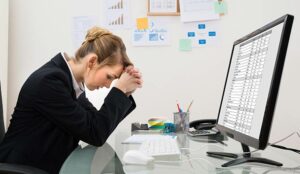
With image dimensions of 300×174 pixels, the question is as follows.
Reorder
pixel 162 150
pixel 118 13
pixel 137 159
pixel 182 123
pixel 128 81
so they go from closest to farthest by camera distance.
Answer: pixel 137 159 < pixel 162 150 < pixel 128 81 < pixel 182 123 < pixel 118 13

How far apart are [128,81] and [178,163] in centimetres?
44

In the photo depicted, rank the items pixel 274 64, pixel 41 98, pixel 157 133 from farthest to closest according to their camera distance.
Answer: pixel 157 133, pixel 41 98, pixel 274 64

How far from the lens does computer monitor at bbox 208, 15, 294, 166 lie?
2.37 feet

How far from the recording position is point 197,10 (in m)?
2.00

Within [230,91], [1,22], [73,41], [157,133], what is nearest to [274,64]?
[230,91]

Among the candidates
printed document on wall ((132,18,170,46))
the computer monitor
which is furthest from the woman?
printed document on wall ((132,18,170,46))

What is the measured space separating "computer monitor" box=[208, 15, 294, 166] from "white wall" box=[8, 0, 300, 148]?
88 cm

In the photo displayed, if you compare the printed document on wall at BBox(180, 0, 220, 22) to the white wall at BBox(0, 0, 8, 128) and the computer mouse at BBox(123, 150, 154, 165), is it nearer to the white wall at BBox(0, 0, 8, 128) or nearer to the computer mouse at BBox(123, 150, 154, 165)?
the white wall at BBox(0, 0, 8, 128)

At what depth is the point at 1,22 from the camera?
1.90 meters

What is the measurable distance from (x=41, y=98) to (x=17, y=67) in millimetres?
1143

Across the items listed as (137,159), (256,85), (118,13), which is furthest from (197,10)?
(137,159)

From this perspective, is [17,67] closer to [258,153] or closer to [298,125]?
[258,153]

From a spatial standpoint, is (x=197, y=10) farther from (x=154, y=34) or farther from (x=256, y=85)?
(x=256, y=85)

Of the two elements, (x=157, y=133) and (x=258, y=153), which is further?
(x=157, y=133)
